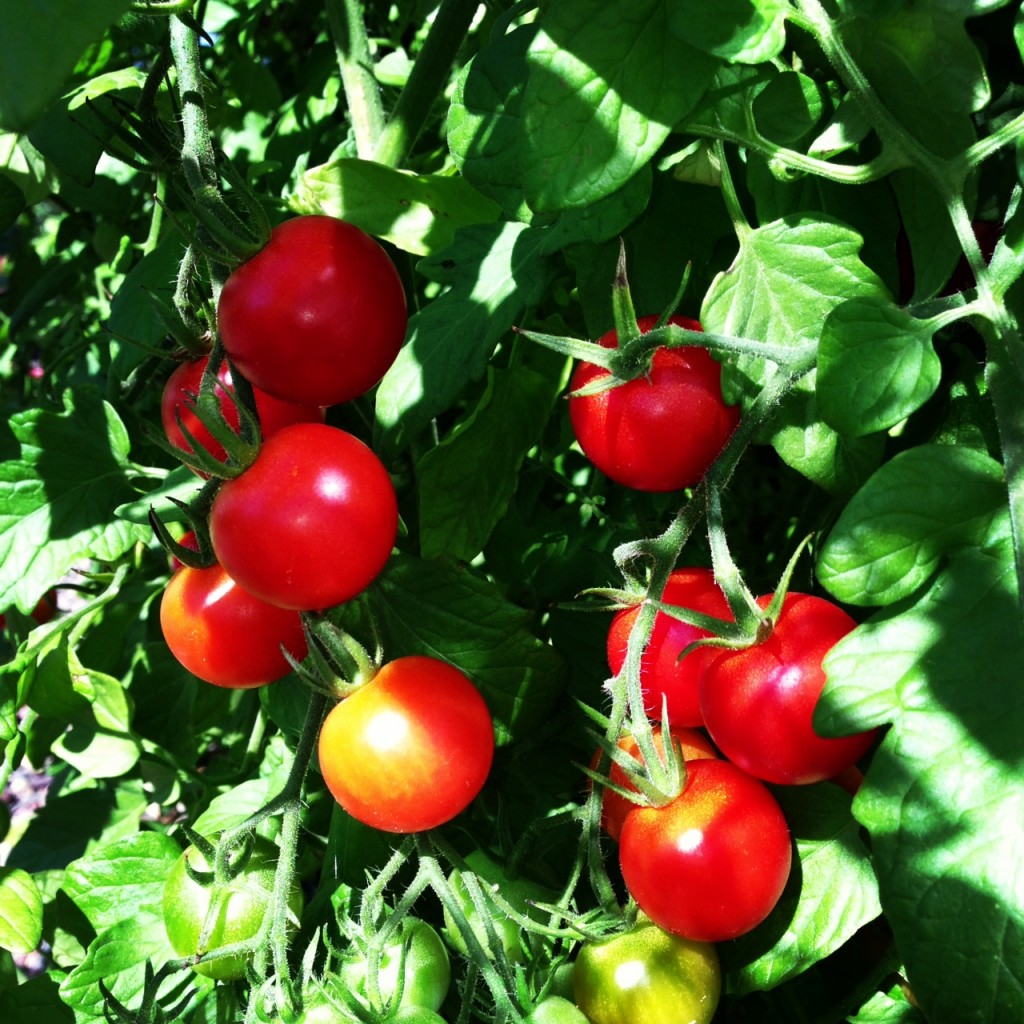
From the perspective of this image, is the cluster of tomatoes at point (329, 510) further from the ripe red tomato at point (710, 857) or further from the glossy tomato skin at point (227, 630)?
the ripe red tomato at point (710, 857)

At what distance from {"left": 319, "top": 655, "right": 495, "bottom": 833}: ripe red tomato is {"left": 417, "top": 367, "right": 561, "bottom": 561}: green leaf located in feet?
0.40

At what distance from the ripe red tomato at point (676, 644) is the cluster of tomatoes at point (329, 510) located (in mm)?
98

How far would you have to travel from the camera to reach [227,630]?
2.28ft

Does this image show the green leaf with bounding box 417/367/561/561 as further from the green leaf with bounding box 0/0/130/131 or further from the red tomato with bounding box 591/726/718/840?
the green leaf with bounding box 0/0/130/131

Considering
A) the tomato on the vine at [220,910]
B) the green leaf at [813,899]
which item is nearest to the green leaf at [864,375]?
the green leaf at [813,899]

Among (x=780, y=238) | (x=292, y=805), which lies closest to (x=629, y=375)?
(x=780, y=238)

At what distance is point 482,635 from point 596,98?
356 mm

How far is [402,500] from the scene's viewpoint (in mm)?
888

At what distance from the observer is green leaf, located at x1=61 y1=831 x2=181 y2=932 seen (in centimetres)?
83

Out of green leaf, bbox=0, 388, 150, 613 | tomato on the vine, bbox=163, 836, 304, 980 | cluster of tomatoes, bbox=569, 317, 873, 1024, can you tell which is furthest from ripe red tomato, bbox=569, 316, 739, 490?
green leaf, bbox=0, 388, 150, 613

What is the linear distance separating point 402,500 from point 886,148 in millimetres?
456

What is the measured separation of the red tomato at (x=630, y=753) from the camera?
2.09 ft

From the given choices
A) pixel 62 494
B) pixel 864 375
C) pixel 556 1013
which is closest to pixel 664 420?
pixel 864 375

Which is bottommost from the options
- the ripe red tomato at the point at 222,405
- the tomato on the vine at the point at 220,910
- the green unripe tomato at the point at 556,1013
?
the tomato on the vine at the point at 220,910
